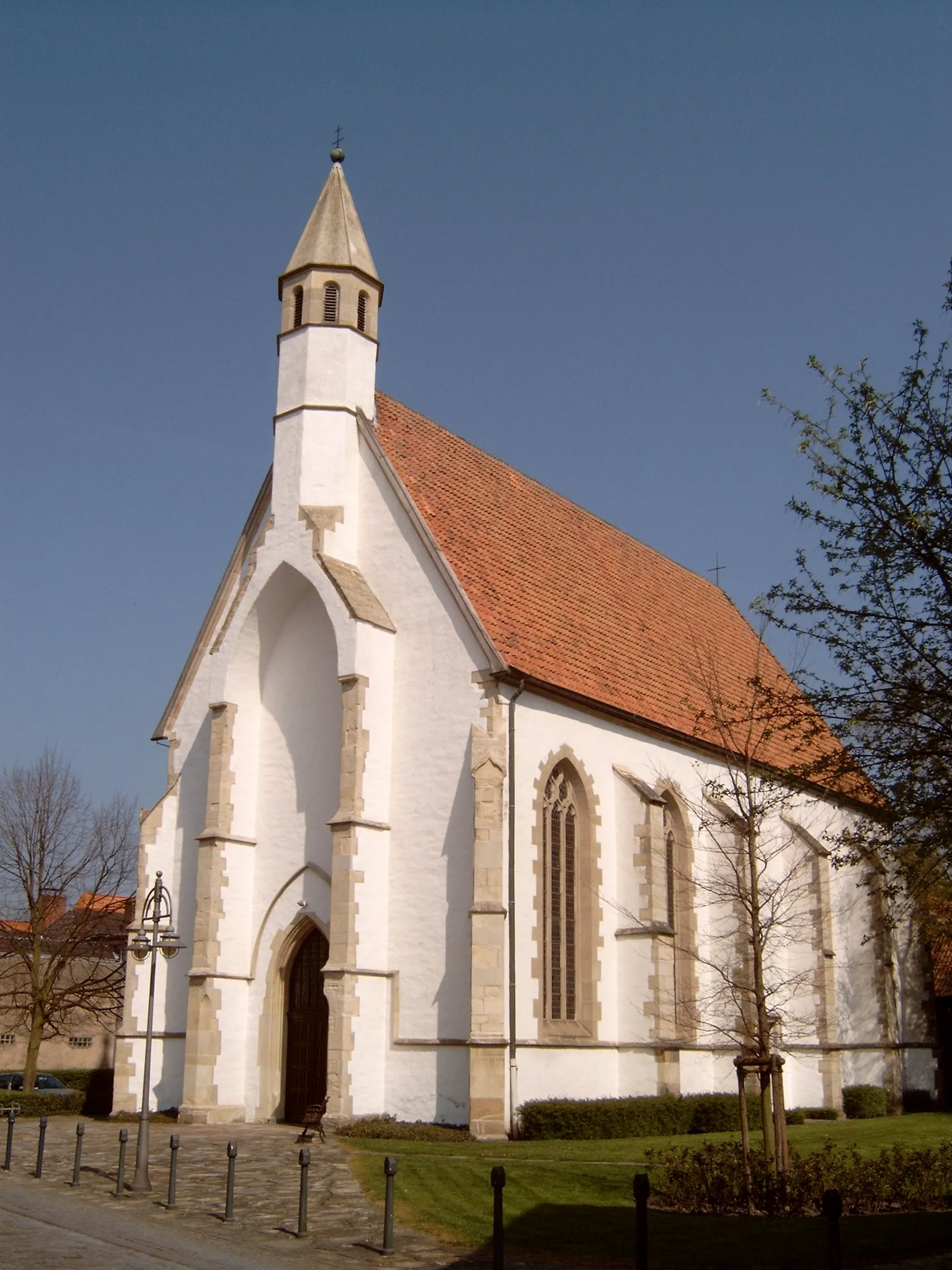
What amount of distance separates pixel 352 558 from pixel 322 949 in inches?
307

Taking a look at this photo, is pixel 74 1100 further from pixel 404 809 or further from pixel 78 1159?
pixel 78 1159

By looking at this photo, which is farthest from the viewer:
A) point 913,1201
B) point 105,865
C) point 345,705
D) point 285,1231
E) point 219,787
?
point 105,865

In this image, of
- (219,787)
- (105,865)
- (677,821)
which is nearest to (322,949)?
Result: (219,787)

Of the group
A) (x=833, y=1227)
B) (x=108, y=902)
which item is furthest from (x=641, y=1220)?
(x=108, y=902)

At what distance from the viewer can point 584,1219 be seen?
1401cm

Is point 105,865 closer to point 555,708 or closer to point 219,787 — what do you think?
point 219,787

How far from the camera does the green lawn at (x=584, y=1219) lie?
1231 cm

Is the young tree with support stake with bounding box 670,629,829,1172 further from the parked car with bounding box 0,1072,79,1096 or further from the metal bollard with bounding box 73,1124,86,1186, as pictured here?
the parked car with bounding box 0,1072,79,1096

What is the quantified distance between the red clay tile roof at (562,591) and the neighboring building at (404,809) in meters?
0.12

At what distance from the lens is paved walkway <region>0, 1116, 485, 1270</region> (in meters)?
11.8

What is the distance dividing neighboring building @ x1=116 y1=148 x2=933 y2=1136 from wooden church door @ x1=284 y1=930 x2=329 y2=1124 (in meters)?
0.05

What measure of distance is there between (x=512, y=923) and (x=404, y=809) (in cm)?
305

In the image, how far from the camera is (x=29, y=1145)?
64.7 feet

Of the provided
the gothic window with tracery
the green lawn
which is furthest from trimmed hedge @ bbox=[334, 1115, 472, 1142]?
the gothic window with tracery
